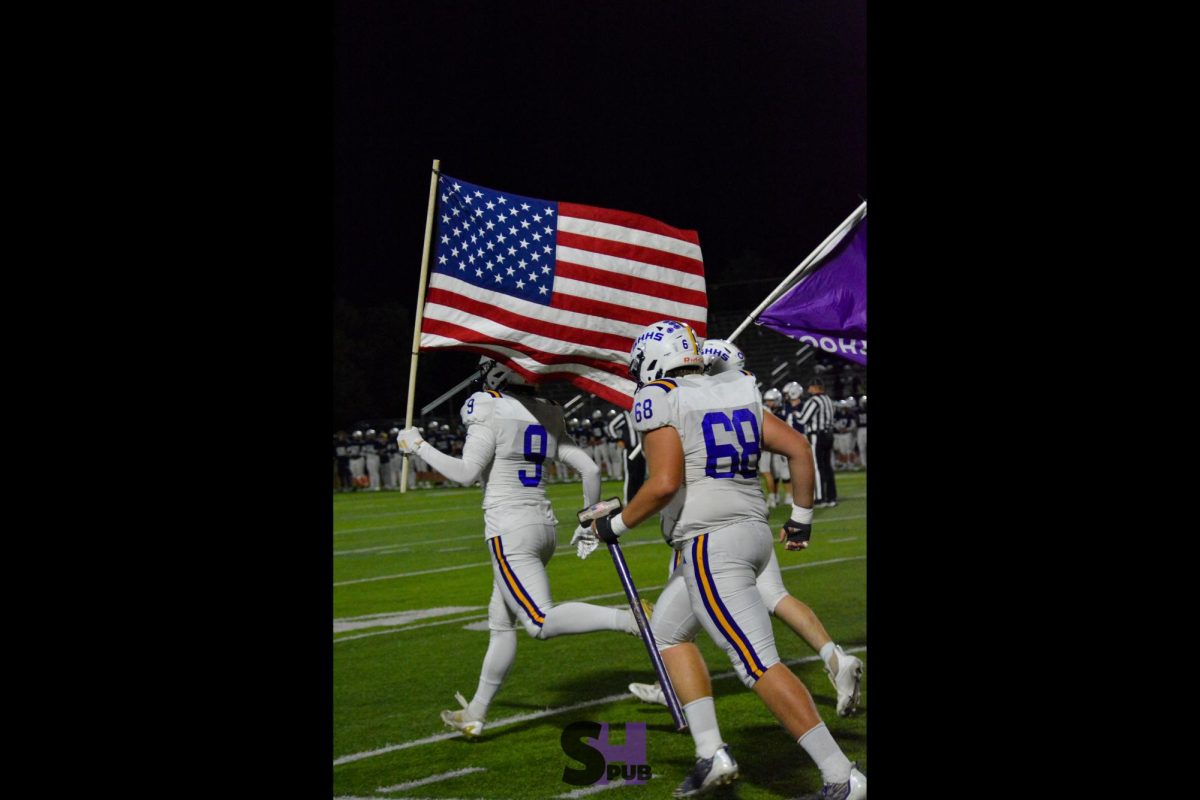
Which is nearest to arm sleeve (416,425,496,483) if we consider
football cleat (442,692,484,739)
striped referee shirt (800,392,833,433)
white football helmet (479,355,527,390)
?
white football helmet (479,355,527,390)

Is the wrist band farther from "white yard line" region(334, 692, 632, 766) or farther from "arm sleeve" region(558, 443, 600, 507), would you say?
"white yard line" region(334, 692, 632, 766)

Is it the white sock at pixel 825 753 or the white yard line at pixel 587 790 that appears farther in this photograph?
the white yard line at pixel 587 790

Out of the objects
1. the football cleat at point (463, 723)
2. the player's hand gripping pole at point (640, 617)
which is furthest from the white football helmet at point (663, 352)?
the football cleat at point (463, 723)

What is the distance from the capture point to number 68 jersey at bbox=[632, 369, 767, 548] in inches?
190

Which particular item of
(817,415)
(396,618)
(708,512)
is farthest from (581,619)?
(817,415)

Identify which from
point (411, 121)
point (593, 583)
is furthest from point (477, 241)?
point (411, 121)

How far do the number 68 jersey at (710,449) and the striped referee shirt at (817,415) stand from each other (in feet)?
43.3

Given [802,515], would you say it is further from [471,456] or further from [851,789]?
[471,456]

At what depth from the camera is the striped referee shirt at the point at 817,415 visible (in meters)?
18.0

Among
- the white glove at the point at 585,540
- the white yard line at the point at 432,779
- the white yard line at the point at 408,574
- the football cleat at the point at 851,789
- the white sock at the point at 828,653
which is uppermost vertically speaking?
the white glove at the point at 585,540

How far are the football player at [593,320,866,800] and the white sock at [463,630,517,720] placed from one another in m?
1.35

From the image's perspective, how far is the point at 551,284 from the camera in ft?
22.3

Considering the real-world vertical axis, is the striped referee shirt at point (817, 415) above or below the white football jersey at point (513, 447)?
above

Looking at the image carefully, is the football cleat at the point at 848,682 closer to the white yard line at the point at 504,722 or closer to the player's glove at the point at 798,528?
the player's glove at the point at 798,528
